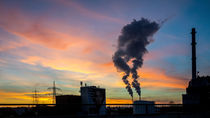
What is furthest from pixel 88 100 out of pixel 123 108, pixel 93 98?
pixel 123 108

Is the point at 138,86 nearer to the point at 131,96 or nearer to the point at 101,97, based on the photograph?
the point at 131,96

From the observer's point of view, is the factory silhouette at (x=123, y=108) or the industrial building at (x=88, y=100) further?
the industrial building at (x=88, y=100)

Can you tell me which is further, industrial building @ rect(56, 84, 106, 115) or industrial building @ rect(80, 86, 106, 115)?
industrial building @ rect(80, 86, 106, 115)

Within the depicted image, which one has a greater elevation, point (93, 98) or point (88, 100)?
point (93, 98)

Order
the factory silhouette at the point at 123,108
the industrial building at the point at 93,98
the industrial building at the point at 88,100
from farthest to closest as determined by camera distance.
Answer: the industrial building at the point at 93,98 → the industrial building at the point at 88,100 → the factory silhouette at the point at 123,108

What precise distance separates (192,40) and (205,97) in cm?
A: 2472

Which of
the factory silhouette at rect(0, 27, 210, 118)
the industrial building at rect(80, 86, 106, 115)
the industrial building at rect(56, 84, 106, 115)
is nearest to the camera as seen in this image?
the factory silhouette at rect(0, 27, 210, 118)

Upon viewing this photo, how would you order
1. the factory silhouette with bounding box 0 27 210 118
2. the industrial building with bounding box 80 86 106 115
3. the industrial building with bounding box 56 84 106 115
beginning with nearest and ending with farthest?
the factory silhouette with bounding box 0 27 210 118, the industrial building with bounding box 56 84 106 115, the industrial building with bounding box 80 86 106 115

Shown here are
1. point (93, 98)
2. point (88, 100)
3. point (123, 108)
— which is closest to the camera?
point (123, 108)

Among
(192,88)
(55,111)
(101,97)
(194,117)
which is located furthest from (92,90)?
(194,117)

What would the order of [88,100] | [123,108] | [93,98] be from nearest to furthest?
[123,108] < [88,100] < [93,98]

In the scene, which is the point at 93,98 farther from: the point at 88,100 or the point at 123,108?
the point at 123,108

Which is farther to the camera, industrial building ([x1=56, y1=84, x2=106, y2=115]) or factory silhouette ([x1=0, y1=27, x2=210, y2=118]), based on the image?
industrial building ([x1=56, y1=84, x2=106, y2=115])

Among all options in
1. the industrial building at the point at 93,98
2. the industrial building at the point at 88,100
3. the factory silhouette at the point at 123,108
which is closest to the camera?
the factory silhouette at the point at 123,108
